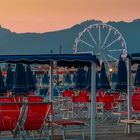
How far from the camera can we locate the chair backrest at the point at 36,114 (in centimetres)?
1051

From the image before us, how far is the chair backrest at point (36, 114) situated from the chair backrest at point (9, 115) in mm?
227

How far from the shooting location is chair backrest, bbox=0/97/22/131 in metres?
10.2

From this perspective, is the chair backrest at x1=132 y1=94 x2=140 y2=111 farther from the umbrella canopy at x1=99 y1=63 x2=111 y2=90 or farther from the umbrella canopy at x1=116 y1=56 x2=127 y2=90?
the umbrella canopy at x1=99 y1=63 x2=111 y2=90

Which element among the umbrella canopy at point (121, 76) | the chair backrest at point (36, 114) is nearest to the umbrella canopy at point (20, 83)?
the umbrella canopy at point (121, 76)

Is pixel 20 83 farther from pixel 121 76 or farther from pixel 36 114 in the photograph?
pixel 36 114

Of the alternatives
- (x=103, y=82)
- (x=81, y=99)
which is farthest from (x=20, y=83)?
(x=103, y=82)

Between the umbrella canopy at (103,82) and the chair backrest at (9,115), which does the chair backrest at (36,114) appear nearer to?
the chair backrest at (9,115)

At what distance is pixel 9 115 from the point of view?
1027 cm

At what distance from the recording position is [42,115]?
10.6 meters

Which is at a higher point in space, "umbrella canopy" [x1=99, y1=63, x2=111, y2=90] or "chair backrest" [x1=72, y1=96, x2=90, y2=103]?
"umbrella canopy" [x1=99, y1=63, x2=111, y2=90]

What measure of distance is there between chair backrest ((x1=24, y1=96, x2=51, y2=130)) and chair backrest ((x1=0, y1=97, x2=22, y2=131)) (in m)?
0.23

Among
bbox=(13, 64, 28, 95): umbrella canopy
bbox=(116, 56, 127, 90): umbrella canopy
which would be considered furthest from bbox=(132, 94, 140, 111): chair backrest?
bbox=(116, 56, 127, 90): umbrella canopy

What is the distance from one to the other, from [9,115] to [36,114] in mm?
521

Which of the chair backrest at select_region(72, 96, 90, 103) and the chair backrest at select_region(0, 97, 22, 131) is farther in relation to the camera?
the chair backrest at select_region(72, 96, 90, 103)
